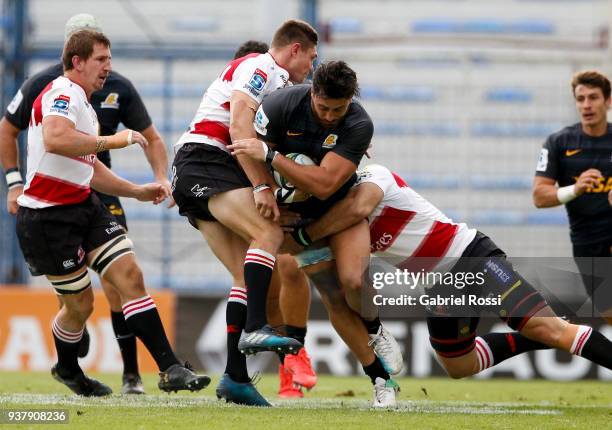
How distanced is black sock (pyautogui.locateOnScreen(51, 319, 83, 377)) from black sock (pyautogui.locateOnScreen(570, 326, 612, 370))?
3240 mm

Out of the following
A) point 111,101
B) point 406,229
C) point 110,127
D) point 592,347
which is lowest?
point 592,347

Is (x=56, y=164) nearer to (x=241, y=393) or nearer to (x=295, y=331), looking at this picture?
(x=241, y=393)

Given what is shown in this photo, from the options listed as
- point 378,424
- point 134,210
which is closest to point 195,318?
point 134,210

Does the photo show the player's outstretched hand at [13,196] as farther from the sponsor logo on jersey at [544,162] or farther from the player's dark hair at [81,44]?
the sponsor logo on jersey at [544,162]

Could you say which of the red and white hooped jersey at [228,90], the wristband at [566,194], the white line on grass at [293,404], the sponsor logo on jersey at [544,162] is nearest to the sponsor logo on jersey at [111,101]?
the red and white hooped jersey at [228,90]

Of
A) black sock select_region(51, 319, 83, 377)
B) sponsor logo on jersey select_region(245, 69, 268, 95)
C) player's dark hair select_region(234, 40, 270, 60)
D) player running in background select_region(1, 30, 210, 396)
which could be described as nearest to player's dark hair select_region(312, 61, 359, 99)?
sponsor logo on jersey select_region(245, 69, 268, 95)

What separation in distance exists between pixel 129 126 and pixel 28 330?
445 cm

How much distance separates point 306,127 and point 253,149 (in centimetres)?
40

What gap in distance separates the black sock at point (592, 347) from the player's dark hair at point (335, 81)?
2184 millimetres

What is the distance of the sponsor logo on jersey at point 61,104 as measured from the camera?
6.82 meters

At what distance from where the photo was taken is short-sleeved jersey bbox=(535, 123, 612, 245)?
28.7ft

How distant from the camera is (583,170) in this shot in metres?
8.78

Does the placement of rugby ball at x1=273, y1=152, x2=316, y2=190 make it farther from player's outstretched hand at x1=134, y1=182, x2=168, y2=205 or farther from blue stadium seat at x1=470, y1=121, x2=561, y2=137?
blue stadium seat at x1=470, y1=121, x2=561, y2=137

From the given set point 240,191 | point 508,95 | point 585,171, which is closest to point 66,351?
point 240,191
